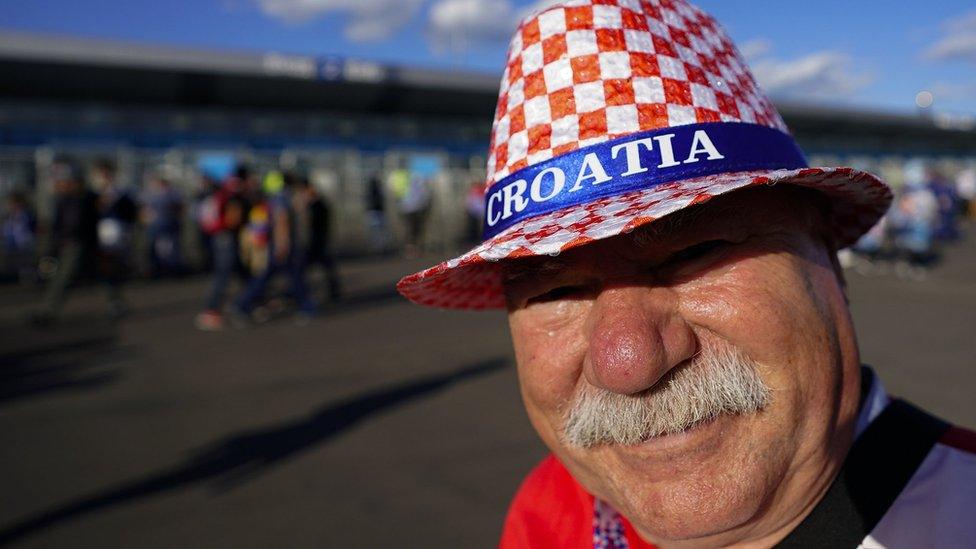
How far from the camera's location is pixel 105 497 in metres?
3.60

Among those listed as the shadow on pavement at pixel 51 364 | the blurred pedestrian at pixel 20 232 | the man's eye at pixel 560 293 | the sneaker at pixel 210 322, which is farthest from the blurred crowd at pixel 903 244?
the blurred pedestrian at pixel 20 232

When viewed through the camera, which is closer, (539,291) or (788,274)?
(788,274)

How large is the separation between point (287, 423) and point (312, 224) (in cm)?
416

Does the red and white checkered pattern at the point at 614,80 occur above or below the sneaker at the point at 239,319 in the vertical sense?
above

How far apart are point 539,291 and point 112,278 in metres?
9.16

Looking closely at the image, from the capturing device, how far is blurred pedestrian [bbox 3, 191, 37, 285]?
12.5 metres

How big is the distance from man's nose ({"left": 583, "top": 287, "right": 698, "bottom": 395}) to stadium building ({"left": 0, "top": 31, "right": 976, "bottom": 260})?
1478 centimetres

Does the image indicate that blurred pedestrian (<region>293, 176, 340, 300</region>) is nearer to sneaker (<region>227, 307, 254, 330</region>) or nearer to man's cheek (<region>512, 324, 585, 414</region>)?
sneaker (<region>227, 307, 254, 330</region>)

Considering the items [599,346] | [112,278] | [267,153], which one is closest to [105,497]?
[599,346]

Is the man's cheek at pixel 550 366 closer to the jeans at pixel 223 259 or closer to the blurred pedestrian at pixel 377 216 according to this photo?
the jeans at pixel 223 259

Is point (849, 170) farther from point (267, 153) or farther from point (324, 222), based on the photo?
point (267, 153)

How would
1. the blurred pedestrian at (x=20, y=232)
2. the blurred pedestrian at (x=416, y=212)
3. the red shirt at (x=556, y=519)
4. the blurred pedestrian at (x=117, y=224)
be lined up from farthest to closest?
the blurred pedestrian at (x=416, y=212) < the blurred pedestrian at (x=20, y=232) < the blurred pedestrian at (x=117, y=224) < the red shirt at (x=556, y=519)

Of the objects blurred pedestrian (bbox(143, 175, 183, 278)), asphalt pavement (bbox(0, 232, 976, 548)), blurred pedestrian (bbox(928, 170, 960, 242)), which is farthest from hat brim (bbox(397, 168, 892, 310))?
blurred pedestrian (bbox(928, 170, 960, 242))

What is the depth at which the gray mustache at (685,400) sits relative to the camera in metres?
0.96
